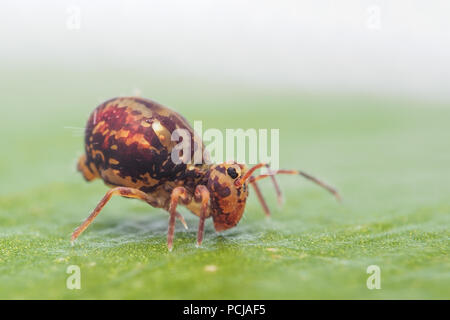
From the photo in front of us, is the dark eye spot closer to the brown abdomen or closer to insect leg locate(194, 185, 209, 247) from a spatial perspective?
insect leg locate(194, 185, 209, 247)

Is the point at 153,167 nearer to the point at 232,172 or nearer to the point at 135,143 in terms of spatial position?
the point at 135,143

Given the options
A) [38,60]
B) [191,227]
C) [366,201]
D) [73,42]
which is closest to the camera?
[191,227]

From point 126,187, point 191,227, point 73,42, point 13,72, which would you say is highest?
point 73,42

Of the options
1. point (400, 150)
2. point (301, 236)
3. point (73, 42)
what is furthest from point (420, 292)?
point (73, 42)

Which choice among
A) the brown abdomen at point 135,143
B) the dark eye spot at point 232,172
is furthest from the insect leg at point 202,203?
the brown abdomen at point 135,143

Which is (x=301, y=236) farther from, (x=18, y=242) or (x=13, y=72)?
(x=13, y=72)

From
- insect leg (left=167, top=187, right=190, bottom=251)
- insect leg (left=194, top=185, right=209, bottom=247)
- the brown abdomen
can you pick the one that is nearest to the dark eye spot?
insect leg (left=194, top=185, right=209, bottom=247)

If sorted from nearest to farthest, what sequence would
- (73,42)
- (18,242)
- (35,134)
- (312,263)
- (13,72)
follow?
(312,263) < (18,242) < (35,134) < (13,72) < (73,42)
